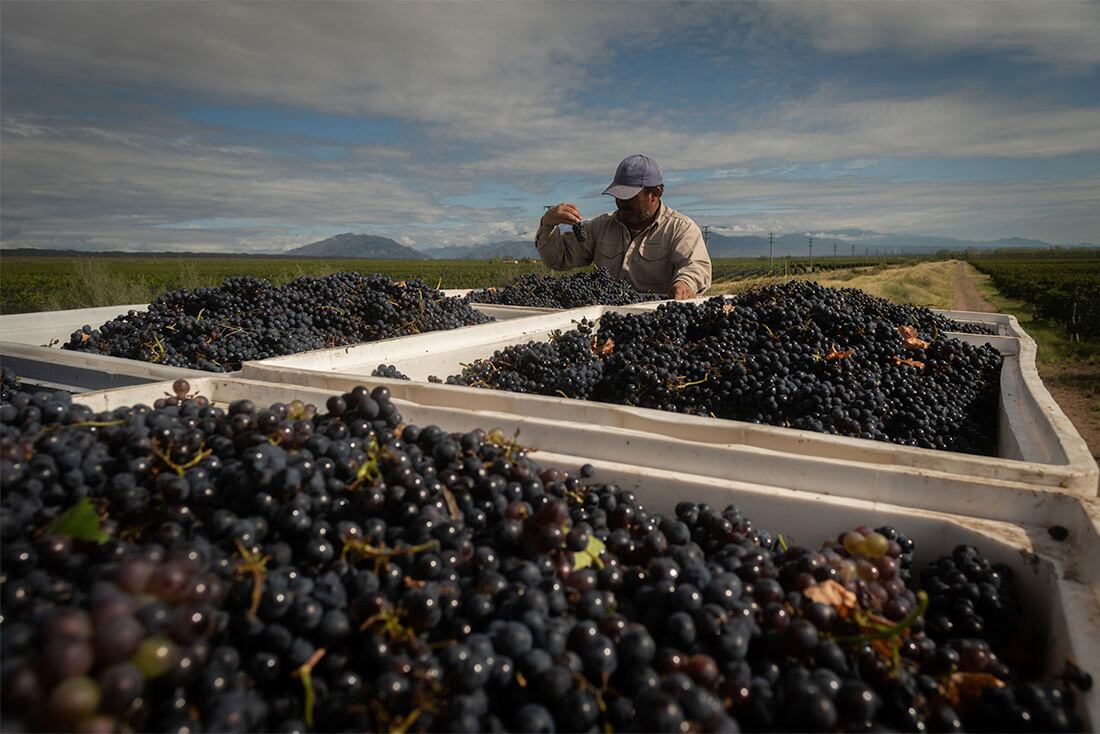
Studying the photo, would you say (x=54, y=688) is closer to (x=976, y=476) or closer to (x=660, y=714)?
(x=660, y=714)

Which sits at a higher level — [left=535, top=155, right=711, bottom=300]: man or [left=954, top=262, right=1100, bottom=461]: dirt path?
[left=535, top=155, right=711, bottom=300]: man

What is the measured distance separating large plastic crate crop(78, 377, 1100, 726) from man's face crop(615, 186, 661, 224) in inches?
152

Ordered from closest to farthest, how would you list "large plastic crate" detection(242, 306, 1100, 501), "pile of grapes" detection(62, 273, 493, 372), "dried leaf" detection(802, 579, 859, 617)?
1. "dried leaf" detection(802, 579, 859, 617)
2. "large plastic crate" detection(242, 306, 1100, 501)
3. "pile of grapes" detection(62, 273, 493, 372)

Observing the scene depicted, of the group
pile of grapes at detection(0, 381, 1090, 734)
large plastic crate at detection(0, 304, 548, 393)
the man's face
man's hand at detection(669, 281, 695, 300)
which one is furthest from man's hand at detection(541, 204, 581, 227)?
pile of grapes at detection(0, 381, 1090, 734)

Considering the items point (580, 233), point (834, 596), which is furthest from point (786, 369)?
point (580, 233)

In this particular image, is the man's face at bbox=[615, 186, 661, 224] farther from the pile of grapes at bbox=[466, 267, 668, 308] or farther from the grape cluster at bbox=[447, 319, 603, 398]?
the grape cluster at bbox=[447, 319, 603, 398]

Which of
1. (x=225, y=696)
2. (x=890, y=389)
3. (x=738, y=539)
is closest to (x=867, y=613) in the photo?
(x=738, y=539)

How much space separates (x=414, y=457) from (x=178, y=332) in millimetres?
2684

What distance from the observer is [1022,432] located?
81.7 inches

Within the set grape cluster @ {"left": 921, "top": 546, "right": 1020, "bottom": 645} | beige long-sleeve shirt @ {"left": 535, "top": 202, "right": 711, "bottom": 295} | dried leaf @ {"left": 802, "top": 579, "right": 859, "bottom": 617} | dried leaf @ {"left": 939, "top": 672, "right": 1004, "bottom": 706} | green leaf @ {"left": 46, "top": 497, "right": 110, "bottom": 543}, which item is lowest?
dried leaf @ {"left": 939, "top": 672, "right": 1004, "bottom": 706}

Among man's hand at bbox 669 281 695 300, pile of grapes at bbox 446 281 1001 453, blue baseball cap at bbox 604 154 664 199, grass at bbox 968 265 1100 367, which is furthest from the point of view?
grass at bbox 968 265 1100 367

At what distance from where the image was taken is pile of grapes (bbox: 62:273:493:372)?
10.8ft

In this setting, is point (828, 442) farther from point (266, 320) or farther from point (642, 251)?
point (642, 251)

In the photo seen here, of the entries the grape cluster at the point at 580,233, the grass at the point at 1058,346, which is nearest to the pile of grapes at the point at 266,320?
the grape cluster at the point at 580,233
